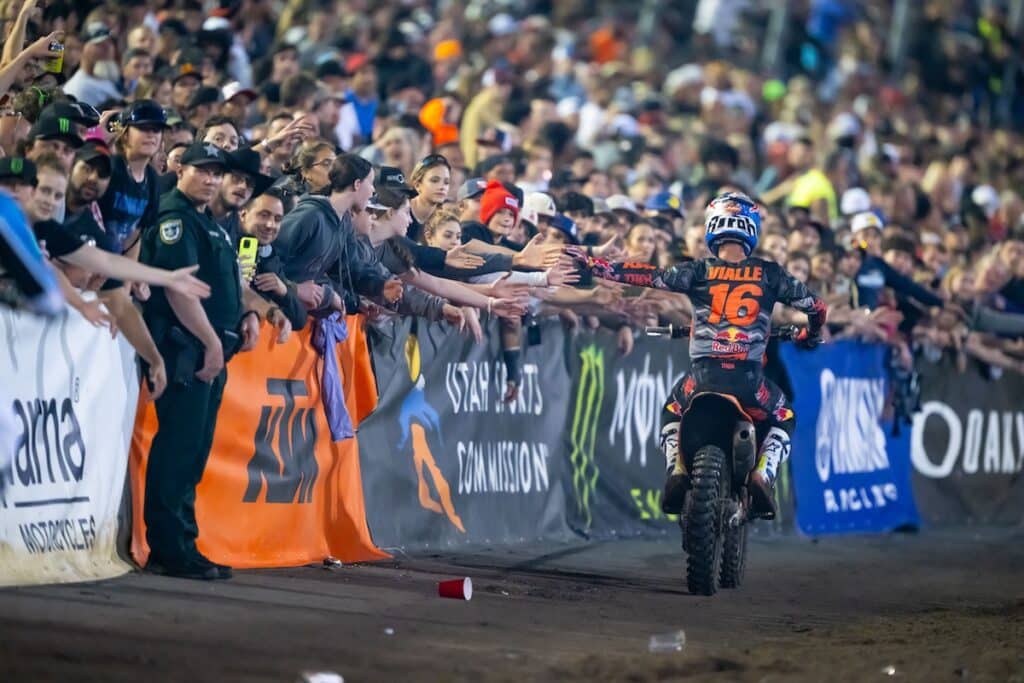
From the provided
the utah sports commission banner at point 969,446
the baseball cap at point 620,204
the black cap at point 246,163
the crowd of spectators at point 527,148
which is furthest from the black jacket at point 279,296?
the utah sports commission banner at point 969,446

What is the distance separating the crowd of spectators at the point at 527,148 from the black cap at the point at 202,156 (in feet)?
0.30

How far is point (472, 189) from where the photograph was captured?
15062 mm

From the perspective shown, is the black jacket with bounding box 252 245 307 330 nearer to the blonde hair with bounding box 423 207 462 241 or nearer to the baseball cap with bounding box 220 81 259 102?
the blonde hair with bounding box 423 207 462 241

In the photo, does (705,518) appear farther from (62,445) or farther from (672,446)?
(62,445)

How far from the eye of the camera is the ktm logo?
12672 millimetres

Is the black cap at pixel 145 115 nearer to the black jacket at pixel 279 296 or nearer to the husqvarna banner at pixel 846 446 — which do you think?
the black jacket at pixel 279 296

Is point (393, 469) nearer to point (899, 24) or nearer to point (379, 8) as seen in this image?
point (379, 8)

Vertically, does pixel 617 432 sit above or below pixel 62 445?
above

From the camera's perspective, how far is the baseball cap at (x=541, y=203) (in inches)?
619

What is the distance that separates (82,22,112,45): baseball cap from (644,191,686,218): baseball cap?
19.4 feet

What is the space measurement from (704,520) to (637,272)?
1.80 m

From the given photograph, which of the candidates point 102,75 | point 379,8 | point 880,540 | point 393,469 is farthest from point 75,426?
point 379,8

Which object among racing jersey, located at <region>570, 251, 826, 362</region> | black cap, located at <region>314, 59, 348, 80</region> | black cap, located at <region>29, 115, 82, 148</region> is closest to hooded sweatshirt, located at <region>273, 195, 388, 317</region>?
racing jersey, located at <region>570, 251, 826, 362</region>

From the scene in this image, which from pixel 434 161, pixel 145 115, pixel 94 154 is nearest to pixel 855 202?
pixel 434 161
